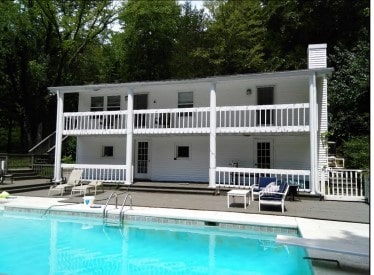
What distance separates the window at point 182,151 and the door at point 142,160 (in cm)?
180

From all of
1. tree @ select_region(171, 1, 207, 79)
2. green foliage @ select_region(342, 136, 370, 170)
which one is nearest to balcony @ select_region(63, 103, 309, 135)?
green foliage @ select_region(342, 136, 370, 170)

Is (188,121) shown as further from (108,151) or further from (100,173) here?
(108,151)

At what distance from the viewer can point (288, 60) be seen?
91.9 ft

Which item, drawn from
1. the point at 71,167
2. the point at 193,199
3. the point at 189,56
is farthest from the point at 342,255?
the point at 189,56

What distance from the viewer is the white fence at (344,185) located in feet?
43.9

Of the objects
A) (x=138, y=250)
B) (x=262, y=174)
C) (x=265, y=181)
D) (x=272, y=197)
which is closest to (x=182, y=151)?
(x=262, y=174)

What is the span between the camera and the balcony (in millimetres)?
15477

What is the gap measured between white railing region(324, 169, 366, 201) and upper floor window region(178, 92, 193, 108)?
8238mm

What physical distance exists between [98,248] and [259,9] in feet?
96.2

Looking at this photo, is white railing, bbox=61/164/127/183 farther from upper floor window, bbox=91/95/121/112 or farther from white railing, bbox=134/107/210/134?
upper floor window, bbox=91/95/121/112

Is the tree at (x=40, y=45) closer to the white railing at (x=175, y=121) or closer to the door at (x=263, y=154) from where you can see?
the white railing at (x=175, y=121)

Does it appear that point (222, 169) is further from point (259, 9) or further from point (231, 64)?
point (259, 9)

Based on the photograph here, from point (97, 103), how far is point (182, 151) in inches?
245

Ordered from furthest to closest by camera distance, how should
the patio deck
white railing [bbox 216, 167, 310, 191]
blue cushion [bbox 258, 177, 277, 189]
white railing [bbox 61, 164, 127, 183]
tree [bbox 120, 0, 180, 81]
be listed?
tree [bbox 120, 0, 180, 81], white railing [bbox 61, 164, 127, 183], white railing [bbox 216, 167, 310, 191], blue cushion [bbox 258, 177, 277, 189], the patio deck
